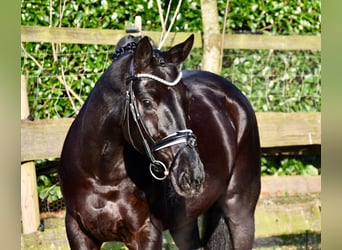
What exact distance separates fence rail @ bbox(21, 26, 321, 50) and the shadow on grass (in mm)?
1865

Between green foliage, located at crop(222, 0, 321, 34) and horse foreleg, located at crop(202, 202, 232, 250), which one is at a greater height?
green foliage, located at crop(222, 0, 321, 34)

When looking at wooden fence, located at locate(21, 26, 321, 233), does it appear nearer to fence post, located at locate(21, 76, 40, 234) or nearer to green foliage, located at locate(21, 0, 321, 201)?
fence post, located at locate(21, 76, 40, 234)

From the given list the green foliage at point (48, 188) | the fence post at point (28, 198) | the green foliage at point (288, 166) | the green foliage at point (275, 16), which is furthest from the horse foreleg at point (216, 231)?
the green foliage at point (275, 16)

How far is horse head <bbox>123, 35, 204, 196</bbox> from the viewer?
7.47 ft

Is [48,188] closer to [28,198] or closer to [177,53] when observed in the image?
[28,198]

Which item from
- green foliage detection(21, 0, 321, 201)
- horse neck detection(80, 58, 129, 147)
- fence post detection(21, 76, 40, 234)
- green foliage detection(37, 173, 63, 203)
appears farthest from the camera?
green foliage detection(21, 0, 321, 201)

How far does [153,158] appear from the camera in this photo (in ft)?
7.83

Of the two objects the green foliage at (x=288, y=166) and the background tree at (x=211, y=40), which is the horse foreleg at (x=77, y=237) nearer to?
the background tree at (x=211, y=40)

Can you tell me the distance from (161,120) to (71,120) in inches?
108

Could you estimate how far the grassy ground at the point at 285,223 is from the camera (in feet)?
17.4

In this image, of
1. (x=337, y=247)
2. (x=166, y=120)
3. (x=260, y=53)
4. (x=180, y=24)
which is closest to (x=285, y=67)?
(x=260, y=53)

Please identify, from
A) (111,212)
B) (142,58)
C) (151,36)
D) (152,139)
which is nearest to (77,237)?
(111,212)

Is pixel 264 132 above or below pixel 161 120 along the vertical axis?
below

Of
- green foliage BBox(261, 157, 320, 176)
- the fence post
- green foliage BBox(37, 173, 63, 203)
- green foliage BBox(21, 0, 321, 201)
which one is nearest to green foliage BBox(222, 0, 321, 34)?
green foliage BBox(21, 0, 321, 201)
